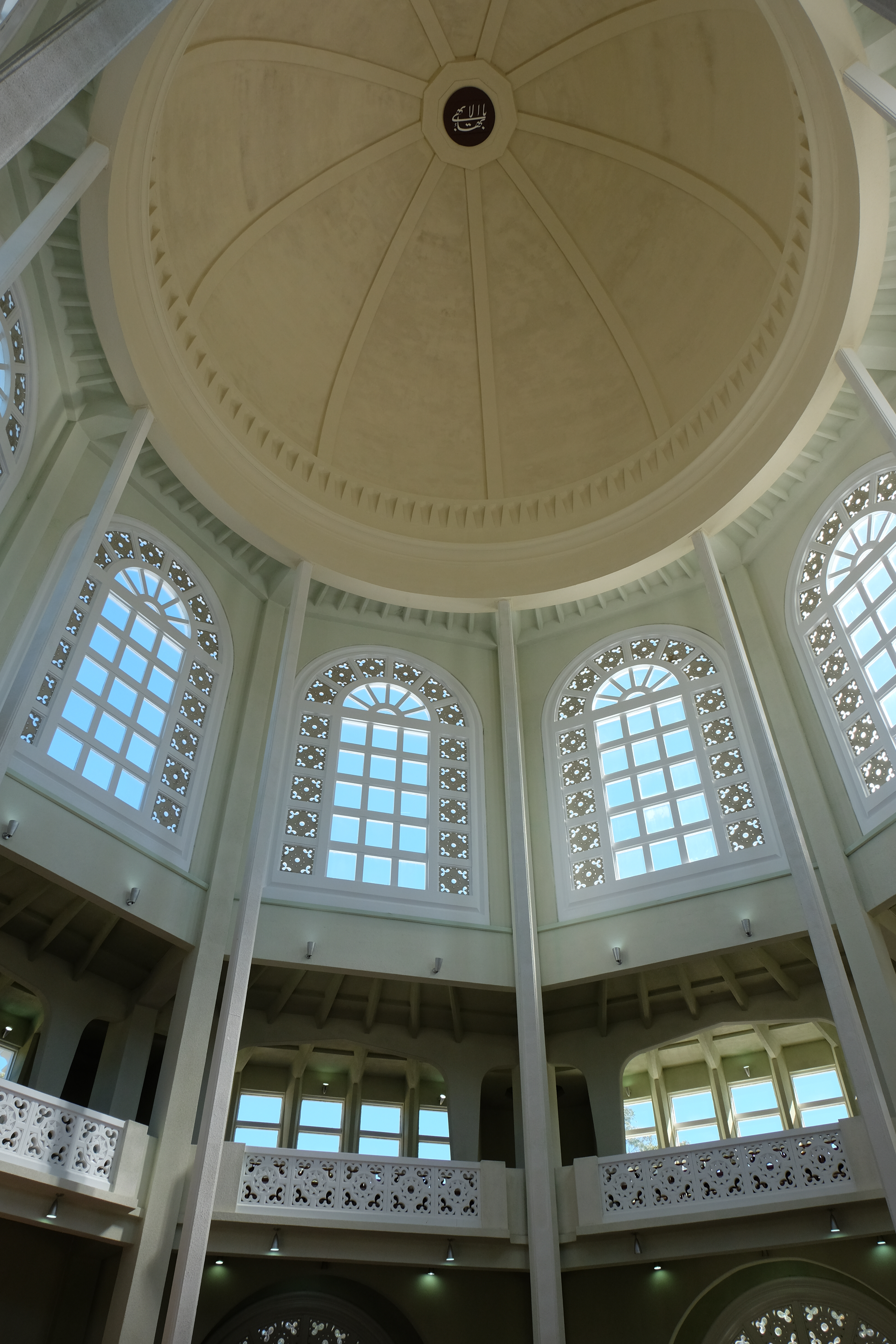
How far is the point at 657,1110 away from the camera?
49.9ft

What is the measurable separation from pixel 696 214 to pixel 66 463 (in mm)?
10489

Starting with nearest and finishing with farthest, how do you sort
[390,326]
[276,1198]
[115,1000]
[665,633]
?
[276,1198] < [115,1000] < [665,633] < [390,326]

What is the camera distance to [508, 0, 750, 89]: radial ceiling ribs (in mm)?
14211

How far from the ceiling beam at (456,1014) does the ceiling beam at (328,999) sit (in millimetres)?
1531

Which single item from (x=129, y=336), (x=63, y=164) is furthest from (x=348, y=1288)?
(x=63, y=164)

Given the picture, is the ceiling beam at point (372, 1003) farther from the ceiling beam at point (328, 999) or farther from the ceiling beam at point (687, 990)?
the ceiling beam at point (687, 990)

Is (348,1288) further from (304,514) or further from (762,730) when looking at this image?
(304,514)

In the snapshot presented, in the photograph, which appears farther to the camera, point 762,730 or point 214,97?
point 214,97

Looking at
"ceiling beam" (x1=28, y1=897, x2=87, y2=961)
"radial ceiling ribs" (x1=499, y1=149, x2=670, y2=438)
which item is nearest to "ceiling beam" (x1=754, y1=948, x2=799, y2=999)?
"ceiling beam" (x1=28, y1=897, x2=87, y2=961)

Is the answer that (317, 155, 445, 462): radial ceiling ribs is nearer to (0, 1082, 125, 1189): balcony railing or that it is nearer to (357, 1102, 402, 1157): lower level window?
(357, 1102, 402, 1157): lower level window

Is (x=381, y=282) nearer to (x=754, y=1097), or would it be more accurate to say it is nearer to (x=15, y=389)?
(x=15, y=389)

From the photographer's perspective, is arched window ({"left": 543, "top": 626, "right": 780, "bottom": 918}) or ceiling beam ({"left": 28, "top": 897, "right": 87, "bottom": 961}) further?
arched window ({"left": 543, "top": 626, "right": 780, "bottom": 918})

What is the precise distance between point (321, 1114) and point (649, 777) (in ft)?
23.5

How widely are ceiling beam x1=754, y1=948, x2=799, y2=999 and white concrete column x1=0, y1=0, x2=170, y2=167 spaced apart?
1176 centimetres
